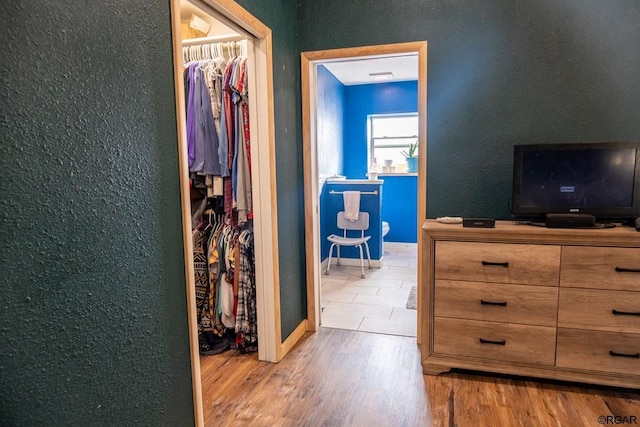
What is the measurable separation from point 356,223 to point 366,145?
157cm

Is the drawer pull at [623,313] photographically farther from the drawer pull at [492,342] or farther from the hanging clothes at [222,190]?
the hanging clothes at [222,190]

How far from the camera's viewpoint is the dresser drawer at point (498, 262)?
2.25 metres

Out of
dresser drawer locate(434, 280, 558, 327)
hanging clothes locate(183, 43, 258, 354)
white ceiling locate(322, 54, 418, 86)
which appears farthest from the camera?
white ceiling locate(322, 54, 418, 86)

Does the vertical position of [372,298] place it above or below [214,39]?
below

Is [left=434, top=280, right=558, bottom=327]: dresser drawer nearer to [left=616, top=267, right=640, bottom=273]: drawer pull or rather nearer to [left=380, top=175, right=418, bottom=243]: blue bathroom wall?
[left=616, top=267, right=640, bottom=273]: drawer pull

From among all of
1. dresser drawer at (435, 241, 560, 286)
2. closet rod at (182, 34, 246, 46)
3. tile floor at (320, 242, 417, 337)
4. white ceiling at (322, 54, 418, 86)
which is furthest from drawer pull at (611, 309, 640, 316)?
white ceiling at (322, 54, 418, 86)

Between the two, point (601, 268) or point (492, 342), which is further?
point (492, 342)

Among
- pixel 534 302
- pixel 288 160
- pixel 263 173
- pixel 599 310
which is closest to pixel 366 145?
pixel 288 160

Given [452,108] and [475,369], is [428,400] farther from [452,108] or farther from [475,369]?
[452,108]

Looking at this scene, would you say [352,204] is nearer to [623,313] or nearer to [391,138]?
[391,138]

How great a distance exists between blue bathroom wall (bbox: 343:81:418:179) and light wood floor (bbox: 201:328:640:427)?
3.71 meters

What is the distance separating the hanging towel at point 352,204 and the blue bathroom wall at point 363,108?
4.26 feet

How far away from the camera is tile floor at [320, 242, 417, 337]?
3240 millimetres

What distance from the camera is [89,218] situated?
1.22 meters
